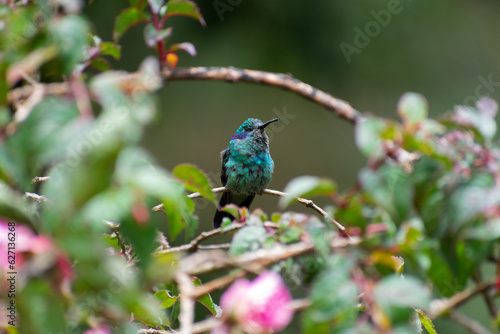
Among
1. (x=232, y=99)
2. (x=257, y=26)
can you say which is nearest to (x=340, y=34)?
(x=257, y=26)

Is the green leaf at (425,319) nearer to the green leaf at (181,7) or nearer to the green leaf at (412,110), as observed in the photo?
the green leaf at (412,110)

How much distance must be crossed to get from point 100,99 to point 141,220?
5.3 inches

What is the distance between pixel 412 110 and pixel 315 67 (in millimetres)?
5359

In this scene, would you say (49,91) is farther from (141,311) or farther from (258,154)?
(258,154)

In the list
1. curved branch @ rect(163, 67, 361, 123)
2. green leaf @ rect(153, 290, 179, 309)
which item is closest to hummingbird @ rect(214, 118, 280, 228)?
green leaf @ rect(153, 290, 179, 309)

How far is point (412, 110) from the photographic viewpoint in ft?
2.25

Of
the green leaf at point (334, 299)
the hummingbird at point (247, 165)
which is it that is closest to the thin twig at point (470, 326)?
the green leaf at point (334, 299)

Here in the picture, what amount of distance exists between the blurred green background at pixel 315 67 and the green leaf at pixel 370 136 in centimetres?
491

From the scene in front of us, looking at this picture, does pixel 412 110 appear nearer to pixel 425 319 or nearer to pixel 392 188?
pixel 392 188

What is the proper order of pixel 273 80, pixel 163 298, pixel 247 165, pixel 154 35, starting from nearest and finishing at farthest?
pixel 273 80 < pixel 154 35 < pixel 163 298 < pixel 247 165

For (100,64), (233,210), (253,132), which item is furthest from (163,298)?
(253,132)

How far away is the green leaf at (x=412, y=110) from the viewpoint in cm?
68

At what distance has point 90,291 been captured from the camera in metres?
0.57

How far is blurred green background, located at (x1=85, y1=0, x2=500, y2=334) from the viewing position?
5.75 metres
